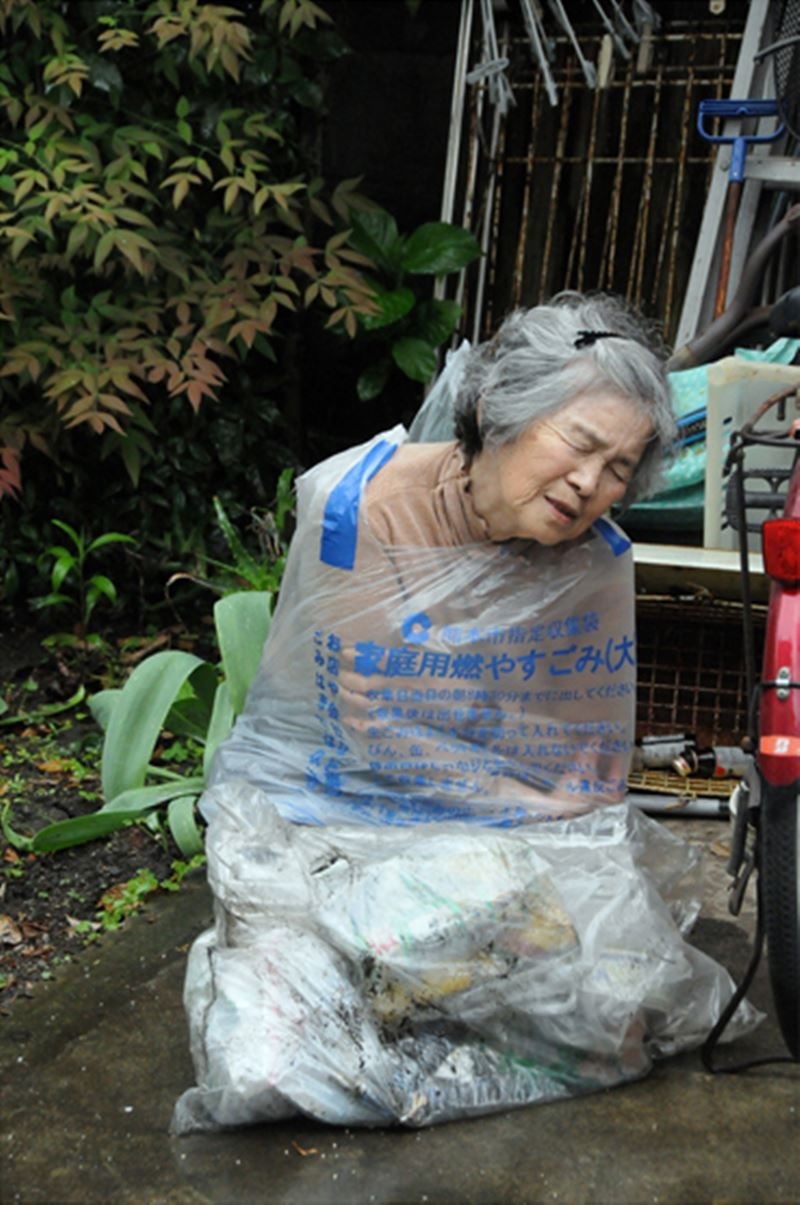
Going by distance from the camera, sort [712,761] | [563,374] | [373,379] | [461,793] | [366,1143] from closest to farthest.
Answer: [366,1143] → [563,374] → [461,793] → [712,761] → [373,379]

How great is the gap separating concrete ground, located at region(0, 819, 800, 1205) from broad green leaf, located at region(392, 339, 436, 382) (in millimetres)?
2600

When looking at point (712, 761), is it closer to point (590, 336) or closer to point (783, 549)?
point (783, 549)

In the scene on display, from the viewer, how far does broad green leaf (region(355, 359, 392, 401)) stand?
457 centimetres

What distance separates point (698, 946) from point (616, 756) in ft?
1.60

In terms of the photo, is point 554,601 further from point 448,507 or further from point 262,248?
point 262,248

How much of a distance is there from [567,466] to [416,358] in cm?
242

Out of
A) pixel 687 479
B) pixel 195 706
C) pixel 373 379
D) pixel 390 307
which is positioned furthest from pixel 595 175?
pixel 195 706

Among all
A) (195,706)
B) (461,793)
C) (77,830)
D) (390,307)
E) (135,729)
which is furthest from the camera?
(390,307)

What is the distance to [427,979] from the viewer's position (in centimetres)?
201

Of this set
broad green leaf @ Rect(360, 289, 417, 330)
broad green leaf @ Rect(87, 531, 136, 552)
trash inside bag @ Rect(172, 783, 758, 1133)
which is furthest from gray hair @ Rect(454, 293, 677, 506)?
broad green leaf @ Rect(360, 289, 417, 330)

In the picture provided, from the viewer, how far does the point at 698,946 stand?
266 centimetres

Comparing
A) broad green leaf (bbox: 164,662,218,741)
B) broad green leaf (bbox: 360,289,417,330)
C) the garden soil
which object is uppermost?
broad green leaf (bbox: 360,289,417,330)

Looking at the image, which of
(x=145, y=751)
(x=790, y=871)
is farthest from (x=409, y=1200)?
(x=145, y=751)

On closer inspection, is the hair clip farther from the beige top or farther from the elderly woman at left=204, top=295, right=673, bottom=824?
the beige top
